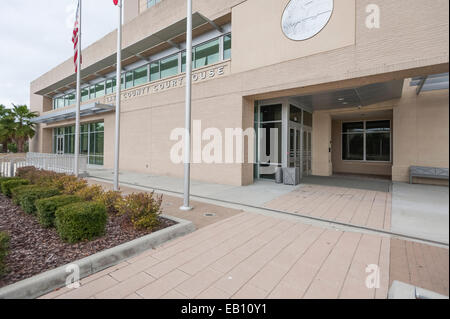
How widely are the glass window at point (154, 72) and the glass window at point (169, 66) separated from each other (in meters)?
0.50

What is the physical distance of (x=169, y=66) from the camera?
1388 centimetres

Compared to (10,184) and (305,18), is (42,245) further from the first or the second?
(305,18)

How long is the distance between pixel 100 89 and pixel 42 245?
19.3m

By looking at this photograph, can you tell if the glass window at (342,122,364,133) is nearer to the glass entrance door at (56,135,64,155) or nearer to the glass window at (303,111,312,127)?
the glass window at (303,111,312,127)

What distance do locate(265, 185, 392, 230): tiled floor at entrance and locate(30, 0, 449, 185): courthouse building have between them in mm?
1824

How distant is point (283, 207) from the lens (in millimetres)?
6168

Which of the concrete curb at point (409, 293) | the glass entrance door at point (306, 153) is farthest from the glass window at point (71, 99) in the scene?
the concrete curb at point (409, 293)

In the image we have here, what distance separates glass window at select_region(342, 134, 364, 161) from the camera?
14916 millimetres

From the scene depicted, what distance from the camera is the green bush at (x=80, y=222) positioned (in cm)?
355

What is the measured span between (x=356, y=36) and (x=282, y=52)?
245 centimetres

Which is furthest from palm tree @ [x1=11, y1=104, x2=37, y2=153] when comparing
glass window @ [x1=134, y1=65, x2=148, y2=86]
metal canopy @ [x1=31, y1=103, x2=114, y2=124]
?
glass window @ [x1=134, y1=65, x2=148, y2=86]

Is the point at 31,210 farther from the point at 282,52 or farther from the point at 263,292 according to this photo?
the point at 282,52

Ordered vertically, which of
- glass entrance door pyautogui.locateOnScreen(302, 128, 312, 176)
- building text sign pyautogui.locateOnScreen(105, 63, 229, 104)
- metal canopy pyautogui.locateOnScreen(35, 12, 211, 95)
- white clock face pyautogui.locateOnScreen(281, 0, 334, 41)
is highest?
metal canopy pyautogui.locateOnScreen(35, 12, 211, 95)

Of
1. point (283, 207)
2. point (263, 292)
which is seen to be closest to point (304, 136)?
point (283, 207)
